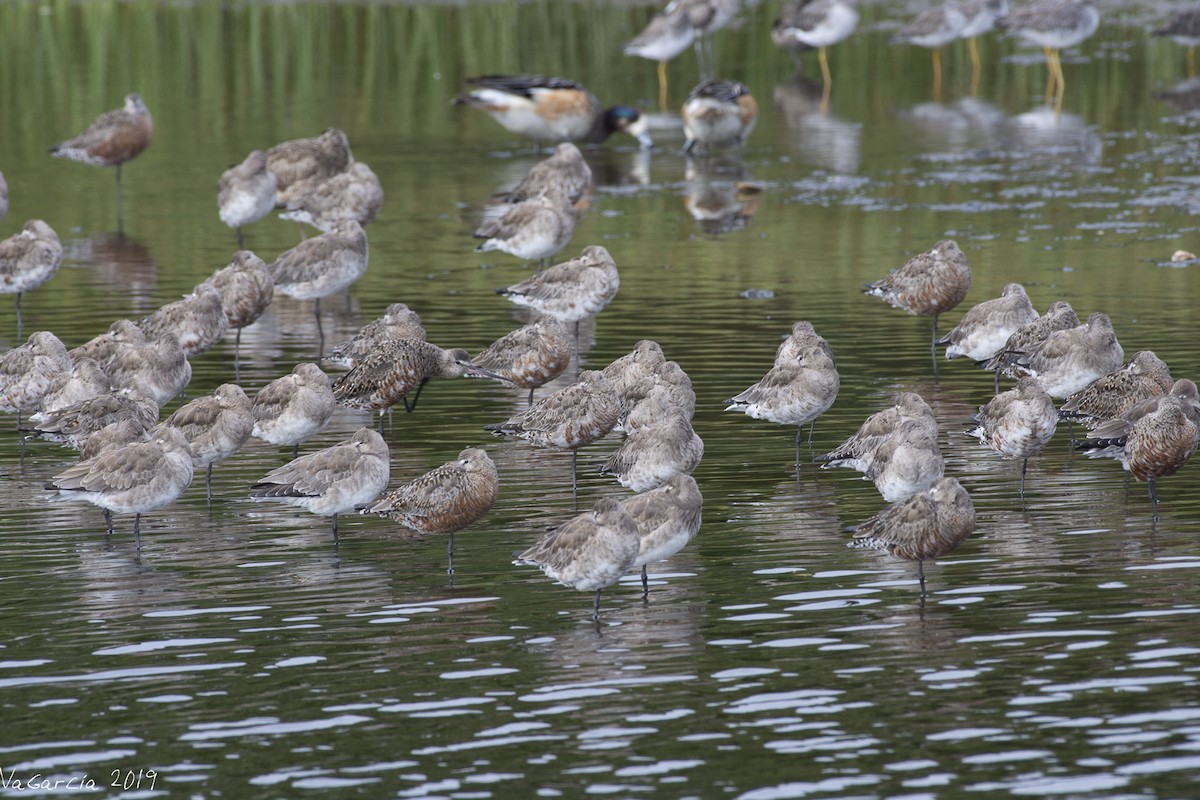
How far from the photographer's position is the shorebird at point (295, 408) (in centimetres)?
1455

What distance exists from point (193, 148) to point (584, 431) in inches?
778

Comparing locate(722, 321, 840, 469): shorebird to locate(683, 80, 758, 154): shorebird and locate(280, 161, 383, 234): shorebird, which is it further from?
locate(683, 80, 758, 154): shorebird

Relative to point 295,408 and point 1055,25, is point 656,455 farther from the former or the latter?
point 1055,25

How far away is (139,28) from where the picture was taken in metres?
45.7

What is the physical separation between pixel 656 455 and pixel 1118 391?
12.8ft

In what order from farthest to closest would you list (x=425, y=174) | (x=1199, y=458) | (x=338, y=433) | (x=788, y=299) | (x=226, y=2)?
(x=226, y=2), (x=425, y=174), (x=788, y=299), (x=338, y=433), (x=1199, y=458)

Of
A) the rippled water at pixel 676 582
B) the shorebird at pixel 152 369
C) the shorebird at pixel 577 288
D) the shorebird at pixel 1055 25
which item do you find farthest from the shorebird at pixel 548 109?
the shorebird at pixel 152 369

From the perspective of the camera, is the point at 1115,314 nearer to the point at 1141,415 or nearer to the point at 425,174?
the point at 1141,415

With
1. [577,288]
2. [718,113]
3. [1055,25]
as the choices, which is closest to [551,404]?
[577,288]

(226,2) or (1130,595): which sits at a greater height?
(226,2)

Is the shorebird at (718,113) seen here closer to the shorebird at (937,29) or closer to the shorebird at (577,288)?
the shorebird at (937,29)

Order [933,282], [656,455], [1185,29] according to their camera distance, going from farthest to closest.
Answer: [1185,29] → [933,282] → [656,455]

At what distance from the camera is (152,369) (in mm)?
15750

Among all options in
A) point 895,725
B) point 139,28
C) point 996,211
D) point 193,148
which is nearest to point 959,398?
point 895,725
